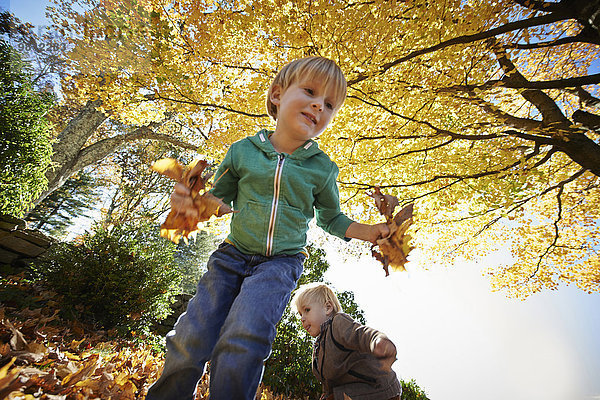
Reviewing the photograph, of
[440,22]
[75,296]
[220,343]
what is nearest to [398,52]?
[440,22]

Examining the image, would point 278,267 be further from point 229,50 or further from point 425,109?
point 229,50

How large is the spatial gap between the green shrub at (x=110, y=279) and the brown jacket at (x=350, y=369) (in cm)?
364

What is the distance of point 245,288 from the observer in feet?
3.75

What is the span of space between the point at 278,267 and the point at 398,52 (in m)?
3.65

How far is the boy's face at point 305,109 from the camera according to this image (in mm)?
1503

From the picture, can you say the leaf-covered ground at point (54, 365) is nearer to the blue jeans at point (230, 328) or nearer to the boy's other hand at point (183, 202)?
the blue jeans at point (230, 328)

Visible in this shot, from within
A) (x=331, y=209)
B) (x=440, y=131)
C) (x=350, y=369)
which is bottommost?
(x=350, y=369)

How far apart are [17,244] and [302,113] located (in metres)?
6.76

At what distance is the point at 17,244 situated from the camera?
530 cm

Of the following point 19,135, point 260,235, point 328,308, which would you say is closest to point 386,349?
point 260,235

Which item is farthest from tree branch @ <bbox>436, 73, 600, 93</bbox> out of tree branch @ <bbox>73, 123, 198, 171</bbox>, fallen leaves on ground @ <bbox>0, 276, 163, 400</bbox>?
tree branch @ <bbox>73, 123, 198, 171</bbox>

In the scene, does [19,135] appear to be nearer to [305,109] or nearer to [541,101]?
[305,109]

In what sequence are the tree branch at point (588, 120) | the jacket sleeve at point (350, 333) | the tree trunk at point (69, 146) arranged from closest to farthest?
the jacket sleeve at point (350, 333) < the tree branch at point (588, 120) < the tree trunk at point (69, 146)

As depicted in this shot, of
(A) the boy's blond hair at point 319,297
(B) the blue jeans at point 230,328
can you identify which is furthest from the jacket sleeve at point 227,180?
(A) the boy's blond hair at point 319,297
